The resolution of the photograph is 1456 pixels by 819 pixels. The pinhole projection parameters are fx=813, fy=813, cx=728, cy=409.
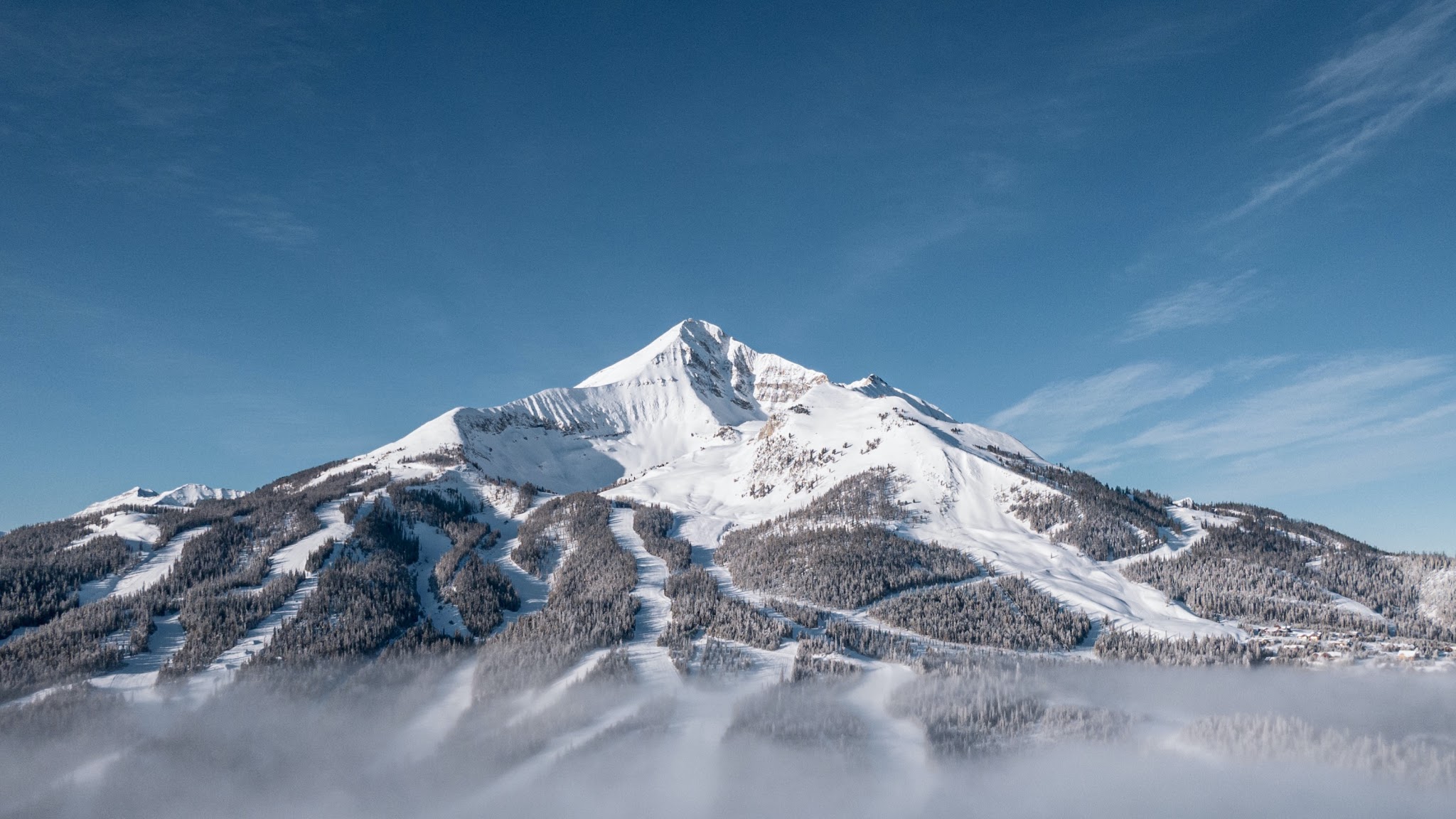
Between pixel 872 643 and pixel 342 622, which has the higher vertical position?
pixel 342 622

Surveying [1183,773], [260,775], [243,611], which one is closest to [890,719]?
[1183,773]

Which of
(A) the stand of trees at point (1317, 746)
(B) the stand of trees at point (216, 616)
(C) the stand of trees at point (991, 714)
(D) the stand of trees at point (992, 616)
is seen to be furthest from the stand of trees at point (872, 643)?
(B) the stand of trees at point (216, 616)

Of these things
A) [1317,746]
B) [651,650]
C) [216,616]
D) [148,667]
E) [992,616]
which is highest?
[216,616]

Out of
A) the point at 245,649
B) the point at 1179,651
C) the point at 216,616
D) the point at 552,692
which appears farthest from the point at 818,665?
the point at 216,616

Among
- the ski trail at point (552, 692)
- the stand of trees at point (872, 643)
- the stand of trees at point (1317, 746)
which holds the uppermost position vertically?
the stand of trees at point (872, 643)

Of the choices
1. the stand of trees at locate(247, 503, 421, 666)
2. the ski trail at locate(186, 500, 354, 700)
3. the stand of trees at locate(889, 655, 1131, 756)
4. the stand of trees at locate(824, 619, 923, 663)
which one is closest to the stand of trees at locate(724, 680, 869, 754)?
the stand of trees at locate(889, 655, 1131, 756)

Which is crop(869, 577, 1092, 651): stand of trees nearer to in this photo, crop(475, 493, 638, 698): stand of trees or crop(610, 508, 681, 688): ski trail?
crop(610, 508, 681, 688): ski trail

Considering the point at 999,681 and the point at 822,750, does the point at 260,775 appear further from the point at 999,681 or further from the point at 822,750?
the point at 999,681

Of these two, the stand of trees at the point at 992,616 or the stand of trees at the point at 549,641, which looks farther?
the stand of trees at the point at 992,616

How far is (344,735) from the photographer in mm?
163625

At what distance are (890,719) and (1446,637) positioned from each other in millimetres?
124841

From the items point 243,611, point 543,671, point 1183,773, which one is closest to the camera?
point 1183,773

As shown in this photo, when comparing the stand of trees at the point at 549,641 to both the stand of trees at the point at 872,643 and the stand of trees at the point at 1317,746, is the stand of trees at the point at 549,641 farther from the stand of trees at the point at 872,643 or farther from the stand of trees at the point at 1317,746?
the stand of trees at the point at 1317,746

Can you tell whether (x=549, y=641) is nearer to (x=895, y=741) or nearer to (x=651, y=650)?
(x=651, y=650)
